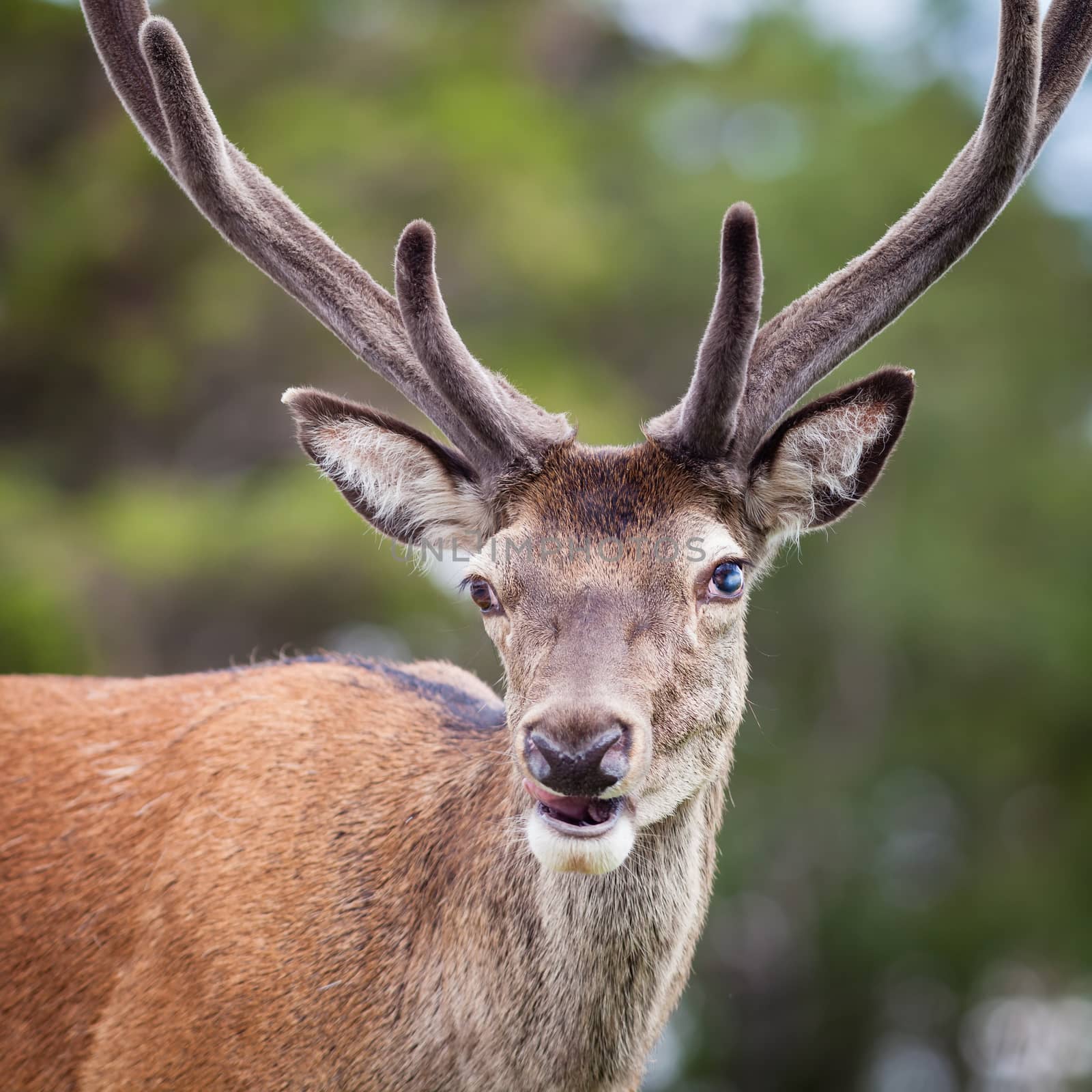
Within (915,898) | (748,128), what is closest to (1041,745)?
(915,898)

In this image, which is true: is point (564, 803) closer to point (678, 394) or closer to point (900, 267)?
point (900, 267)

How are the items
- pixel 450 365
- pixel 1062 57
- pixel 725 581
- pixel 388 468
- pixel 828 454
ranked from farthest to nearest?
pixel 1062 57 → pixel 388 468 → pixel 828 454 → pixel 450 365 → pixel 725 581

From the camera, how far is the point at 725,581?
14.2 feet

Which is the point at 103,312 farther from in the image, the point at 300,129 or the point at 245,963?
the point at 245,963

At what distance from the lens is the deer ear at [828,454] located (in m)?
4.52

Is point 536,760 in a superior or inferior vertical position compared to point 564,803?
superior

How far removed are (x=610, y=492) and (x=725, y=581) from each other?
0.47m

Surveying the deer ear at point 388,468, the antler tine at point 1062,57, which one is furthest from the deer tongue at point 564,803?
the antler tine at point 1062,57

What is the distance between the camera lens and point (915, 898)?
23266mm

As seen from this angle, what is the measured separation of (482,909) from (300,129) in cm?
1979

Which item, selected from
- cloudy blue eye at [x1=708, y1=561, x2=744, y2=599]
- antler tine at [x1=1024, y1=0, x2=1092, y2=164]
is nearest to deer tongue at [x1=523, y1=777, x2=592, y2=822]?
cloudy blue eye at [x1=708, y1=561, x2=744, y2=599]

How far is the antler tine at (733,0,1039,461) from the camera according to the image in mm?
4586

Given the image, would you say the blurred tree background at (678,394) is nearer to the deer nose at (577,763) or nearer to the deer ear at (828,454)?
the deer ear at (828,454)

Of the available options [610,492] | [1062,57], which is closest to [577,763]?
[610,492]
